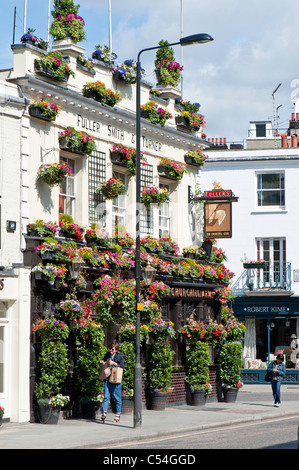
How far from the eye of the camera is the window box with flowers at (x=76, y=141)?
73.3ft

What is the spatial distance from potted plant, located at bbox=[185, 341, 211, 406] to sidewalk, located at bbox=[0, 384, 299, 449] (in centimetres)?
A: 49

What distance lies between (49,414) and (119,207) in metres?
7.11

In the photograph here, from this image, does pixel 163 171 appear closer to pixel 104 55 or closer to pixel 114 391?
pixel 104 55

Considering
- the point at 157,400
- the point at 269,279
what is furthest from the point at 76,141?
the point at 269,279

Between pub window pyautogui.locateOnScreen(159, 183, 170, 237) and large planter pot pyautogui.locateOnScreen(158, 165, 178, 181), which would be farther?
pub window pyautogui.locateOnScreen(159, 183, 170, 237)

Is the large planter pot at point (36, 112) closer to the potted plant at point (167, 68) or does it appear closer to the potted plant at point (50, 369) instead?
the potted plant at point (50, 369)

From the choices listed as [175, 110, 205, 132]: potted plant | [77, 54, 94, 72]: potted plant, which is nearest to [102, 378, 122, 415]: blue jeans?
[77, 54, 94, 72]: potted plant

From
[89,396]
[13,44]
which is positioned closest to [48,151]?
[13,44]

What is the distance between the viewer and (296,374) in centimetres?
3866

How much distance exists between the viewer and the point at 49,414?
20578 millimetres

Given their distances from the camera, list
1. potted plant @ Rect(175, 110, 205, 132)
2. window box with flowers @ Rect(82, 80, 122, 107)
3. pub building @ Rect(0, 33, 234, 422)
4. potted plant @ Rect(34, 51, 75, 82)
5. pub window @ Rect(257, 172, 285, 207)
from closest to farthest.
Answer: pub building @ Rect(0, 33, 234, 422) → potted plant @ Rect(34, 51, 75, 82) → window box with flowers @ Rect(82, 80, 122, 107) → potted plant @ Rect(175, 110, 205, 132) → pub window @ Rect(257, 172, 285, 207)

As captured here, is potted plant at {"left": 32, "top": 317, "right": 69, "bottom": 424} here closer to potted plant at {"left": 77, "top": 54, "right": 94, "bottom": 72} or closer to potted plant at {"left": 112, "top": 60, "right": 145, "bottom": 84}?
potted plant at {"left": 77, "top": 54, "right": 94, "bottom": 72}

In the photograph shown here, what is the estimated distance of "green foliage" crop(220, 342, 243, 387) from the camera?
27.9 meters
